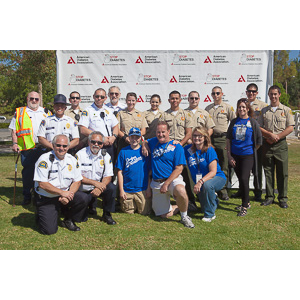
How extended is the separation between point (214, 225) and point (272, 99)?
2.50m


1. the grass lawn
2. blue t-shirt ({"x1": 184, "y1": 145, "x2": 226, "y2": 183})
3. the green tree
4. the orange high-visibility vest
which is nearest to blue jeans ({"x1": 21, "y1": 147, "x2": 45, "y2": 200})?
the orange high-visibility vest

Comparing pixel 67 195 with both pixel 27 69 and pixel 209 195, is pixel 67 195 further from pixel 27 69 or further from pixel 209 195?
pixel 27 69

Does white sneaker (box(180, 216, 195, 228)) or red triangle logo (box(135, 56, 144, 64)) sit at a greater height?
red triangle logo (box(135, 56, 144, 64))

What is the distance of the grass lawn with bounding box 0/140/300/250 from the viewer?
155 inches

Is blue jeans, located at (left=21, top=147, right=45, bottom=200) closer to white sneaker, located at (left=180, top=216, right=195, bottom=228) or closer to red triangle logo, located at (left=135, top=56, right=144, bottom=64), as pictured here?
white sneaker, located at (left=180, top=216, right=195, bottom=228)

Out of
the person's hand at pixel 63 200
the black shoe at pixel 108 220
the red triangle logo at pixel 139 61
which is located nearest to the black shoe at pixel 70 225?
the person's hand at pixel 63 200

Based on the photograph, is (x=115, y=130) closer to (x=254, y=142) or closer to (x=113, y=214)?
(x=113, y=214)

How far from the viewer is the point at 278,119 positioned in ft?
18.3

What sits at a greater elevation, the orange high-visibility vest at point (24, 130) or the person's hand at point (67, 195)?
the orange high-visibility vest at point (24, 130)

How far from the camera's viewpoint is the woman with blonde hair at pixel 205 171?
4789mm

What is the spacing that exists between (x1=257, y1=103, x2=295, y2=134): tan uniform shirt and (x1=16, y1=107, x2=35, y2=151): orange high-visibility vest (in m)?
4.24

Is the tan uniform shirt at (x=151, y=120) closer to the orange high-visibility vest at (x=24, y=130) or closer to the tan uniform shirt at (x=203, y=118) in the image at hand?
the tan uniform shirt at (x=203, y=118)

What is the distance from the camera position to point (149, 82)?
7.30m

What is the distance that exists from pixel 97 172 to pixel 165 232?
4.44ft
